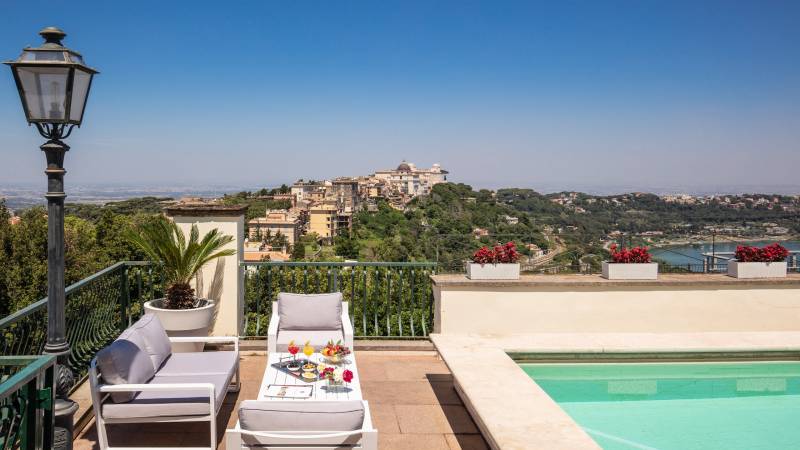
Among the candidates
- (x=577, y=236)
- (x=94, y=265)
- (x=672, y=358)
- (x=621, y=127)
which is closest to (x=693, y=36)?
(x=621, y=127)

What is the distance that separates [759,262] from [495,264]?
9.25 feet

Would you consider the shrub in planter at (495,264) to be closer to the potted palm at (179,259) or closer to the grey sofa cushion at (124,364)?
the potted palm at (179,259)

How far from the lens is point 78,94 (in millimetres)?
3008

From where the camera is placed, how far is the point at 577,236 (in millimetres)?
6660

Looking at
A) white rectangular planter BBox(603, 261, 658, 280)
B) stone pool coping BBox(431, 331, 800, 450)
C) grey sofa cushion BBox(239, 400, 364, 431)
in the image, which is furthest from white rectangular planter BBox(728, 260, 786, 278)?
grey sofa cushion BBox(239, 400, 364, 431)

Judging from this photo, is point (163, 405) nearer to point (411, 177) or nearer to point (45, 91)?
point (45, 91)

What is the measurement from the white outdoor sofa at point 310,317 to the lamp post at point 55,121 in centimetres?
203

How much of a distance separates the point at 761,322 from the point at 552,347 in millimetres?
3209

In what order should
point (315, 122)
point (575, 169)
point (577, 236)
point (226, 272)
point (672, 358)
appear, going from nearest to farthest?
point (672, 358), point (226, 272), point (577, 236), point (575, 169), point (315, 122)

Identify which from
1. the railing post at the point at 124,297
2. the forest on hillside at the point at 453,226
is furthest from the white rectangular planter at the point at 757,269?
the railing post at the point at 124,297

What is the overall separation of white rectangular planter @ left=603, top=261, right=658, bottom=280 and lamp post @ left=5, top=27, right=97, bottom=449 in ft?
16.0

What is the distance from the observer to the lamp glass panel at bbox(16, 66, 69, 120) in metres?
2.88

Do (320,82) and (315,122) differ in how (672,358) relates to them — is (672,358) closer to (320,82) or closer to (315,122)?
(320,82)

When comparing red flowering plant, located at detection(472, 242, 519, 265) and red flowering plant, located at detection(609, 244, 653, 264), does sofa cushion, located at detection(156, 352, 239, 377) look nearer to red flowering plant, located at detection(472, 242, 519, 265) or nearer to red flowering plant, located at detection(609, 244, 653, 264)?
red flowering plant, located at detection(472, 242, 519, 265)
